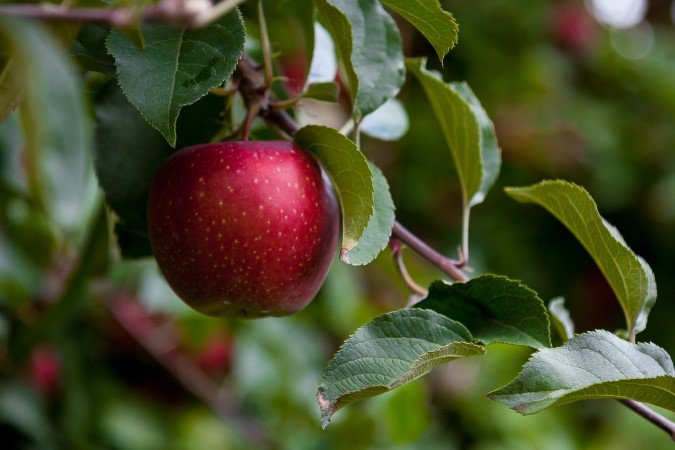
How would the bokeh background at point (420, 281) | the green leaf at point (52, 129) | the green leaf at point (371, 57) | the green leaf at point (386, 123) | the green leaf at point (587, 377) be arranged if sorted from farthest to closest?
1. the bokeh background at point (420, 281)
2. the green leaf at point (386, 123)
3. the green leaf at point (371, 57)
4. the green leaf at point (587, 377)
5. the green leaf at point (52, 129)

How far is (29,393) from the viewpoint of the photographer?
1.23m

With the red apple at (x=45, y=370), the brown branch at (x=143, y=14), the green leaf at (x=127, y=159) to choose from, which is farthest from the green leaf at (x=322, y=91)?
the red apple at (x=45, y=370)

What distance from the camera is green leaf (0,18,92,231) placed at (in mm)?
322

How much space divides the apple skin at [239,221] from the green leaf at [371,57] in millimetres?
76

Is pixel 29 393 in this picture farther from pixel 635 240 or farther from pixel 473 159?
pixel 635 240

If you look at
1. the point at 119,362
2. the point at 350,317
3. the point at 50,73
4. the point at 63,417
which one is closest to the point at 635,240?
the point at 350,317

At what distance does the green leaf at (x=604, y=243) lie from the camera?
2.01ft

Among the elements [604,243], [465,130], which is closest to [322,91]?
[465,130]

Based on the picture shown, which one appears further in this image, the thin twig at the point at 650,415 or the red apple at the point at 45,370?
the red apple at the point at 45,370

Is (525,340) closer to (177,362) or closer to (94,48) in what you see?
(94,48)

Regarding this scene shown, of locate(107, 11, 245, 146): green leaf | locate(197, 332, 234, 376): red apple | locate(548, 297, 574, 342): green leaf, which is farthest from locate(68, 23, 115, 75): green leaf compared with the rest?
locate(197, 332, 234, 376): red apple

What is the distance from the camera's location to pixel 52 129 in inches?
12.9

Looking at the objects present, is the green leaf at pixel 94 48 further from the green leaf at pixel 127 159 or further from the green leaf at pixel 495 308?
the green leaf at pixel 495 308

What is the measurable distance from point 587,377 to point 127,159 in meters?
0.40
